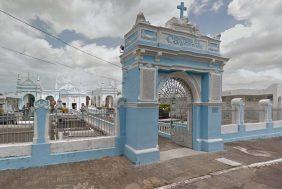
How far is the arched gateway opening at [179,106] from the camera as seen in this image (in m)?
7.99

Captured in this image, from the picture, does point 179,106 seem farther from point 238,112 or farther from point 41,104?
point 41,104

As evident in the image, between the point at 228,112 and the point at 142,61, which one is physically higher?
the point at 142,61

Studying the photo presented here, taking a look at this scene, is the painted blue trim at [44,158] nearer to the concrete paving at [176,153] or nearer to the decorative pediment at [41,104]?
the decorative pediment at [41,104]

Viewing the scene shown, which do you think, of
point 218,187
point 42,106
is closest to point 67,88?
point 42,106

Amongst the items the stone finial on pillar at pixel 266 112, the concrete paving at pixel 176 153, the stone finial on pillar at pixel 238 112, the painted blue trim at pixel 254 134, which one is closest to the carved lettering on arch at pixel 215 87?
the concrete paving at pixel 176 153

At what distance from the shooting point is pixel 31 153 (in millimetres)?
5863

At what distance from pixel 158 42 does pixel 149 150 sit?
148 inches

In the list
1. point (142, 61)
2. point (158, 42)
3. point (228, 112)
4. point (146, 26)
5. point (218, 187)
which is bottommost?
point (218, 187)

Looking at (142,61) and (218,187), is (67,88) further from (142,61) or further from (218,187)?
(218,187)

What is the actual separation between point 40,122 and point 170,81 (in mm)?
5089

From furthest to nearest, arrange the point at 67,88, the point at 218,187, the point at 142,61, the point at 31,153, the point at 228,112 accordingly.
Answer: the point at 67,88
the point at 228,112
the point at 142,61
the point at 31,153
the point at 218,187

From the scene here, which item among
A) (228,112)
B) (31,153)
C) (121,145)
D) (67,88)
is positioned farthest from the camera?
(67,88)

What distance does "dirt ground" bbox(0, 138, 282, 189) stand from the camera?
4945mm

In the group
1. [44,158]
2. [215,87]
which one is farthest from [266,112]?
[44,158]
